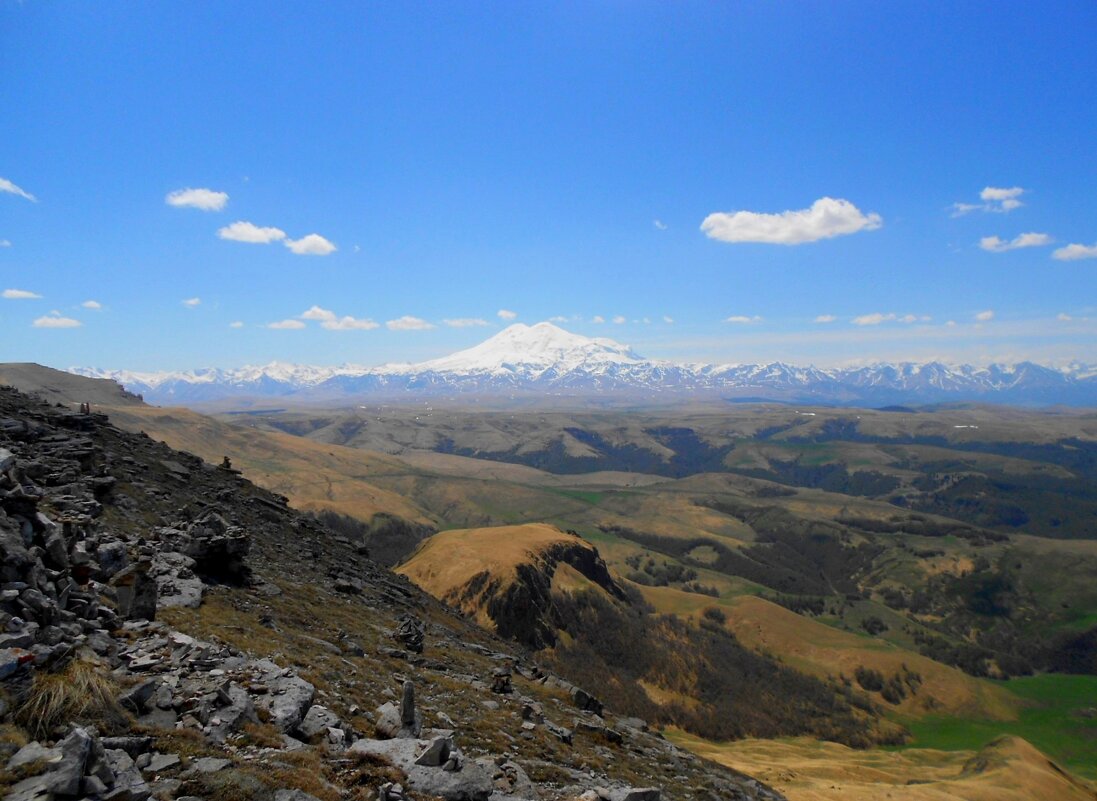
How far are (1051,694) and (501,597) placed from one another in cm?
18294

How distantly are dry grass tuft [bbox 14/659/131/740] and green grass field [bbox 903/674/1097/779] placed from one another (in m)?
169

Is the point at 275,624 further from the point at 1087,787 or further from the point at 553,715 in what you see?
the point at 1087,787

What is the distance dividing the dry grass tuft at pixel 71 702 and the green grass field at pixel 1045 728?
169242mm

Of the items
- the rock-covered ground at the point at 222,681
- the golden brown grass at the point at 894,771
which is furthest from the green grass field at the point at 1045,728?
the rock-covered ground at the point at 222,681

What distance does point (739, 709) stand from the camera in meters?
122

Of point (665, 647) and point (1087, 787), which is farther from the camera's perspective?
point (665, 647)

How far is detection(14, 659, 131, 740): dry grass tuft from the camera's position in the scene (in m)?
13.0

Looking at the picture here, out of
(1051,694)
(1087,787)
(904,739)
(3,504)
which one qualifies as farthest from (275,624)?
(1051,694)

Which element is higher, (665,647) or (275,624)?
(275,624)

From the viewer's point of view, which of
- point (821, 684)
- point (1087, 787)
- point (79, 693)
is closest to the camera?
point (79, 693)

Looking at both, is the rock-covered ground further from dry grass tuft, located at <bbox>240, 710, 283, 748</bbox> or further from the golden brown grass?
the golden brown grass

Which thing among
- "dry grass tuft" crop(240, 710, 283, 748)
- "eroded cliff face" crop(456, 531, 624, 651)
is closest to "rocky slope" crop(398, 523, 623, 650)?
"eroded cliff face" crop(456, 531, 624, 651)

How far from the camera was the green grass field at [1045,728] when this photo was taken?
140 meters

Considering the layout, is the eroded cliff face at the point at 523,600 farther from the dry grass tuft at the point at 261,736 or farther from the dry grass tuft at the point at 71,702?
the dry grass tuft at the point at 71,702
